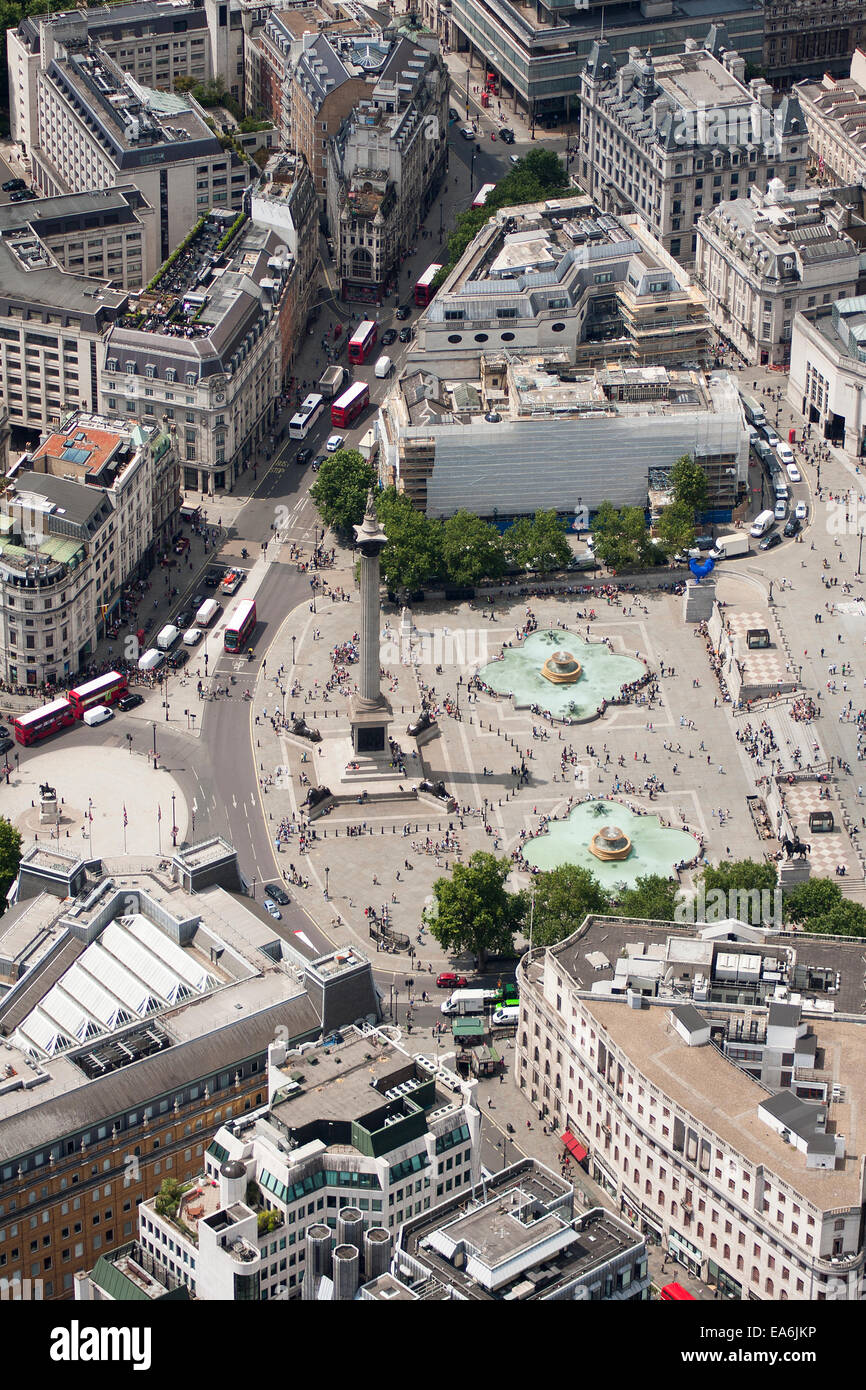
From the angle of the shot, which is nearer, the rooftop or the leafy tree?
the rooftop

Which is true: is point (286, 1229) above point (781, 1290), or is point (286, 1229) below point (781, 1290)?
above

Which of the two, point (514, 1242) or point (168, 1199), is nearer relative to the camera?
point (514, 1242)

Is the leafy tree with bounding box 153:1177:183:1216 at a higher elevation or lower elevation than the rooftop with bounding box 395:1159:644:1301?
lower

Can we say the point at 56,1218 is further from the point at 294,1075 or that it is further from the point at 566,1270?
the point at 566,1270

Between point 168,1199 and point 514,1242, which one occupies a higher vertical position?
point 514,1242
